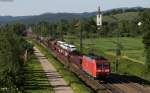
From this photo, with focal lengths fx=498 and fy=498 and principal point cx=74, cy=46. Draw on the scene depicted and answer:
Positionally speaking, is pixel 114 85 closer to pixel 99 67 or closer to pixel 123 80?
pixel 99 67

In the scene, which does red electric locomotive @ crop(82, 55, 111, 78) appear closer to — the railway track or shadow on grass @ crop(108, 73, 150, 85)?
the railway track

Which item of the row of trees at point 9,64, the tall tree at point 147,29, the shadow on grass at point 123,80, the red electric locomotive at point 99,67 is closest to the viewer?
the row of trees at point 9,64

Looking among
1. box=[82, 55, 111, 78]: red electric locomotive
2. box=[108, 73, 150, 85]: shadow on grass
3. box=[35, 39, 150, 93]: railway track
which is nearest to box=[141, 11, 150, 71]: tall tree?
box=[108, 73, 150, 85]: shadow on grass

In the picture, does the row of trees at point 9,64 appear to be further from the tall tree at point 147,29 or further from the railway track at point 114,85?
the tall tree at point 147,29

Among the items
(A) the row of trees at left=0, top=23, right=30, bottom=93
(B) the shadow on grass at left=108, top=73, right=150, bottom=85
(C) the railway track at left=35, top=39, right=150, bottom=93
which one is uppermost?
(A) the row of trees at left=0, top=23, right=30, bottom=93

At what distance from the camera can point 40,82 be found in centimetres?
5631

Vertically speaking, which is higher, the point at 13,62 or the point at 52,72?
the point at 13,62

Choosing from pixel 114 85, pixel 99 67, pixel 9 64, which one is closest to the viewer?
pixel 9 64

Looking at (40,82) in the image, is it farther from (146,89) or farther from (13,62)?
(146,89)

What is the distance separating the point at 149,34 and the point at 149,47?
3275 mm

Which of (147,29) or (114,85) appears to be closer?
(114,85)

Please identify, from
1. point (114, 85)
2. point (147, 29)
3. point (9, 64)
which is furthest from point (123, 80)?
point (9, 64)

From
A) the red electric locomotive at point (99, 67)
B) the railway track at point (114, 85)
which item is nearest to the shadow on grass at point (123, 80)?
the railway track at point (114, 85)

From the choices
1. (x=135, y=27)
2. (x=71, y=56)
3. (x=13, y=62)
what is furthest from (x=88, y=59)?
(x=135, y=27)
